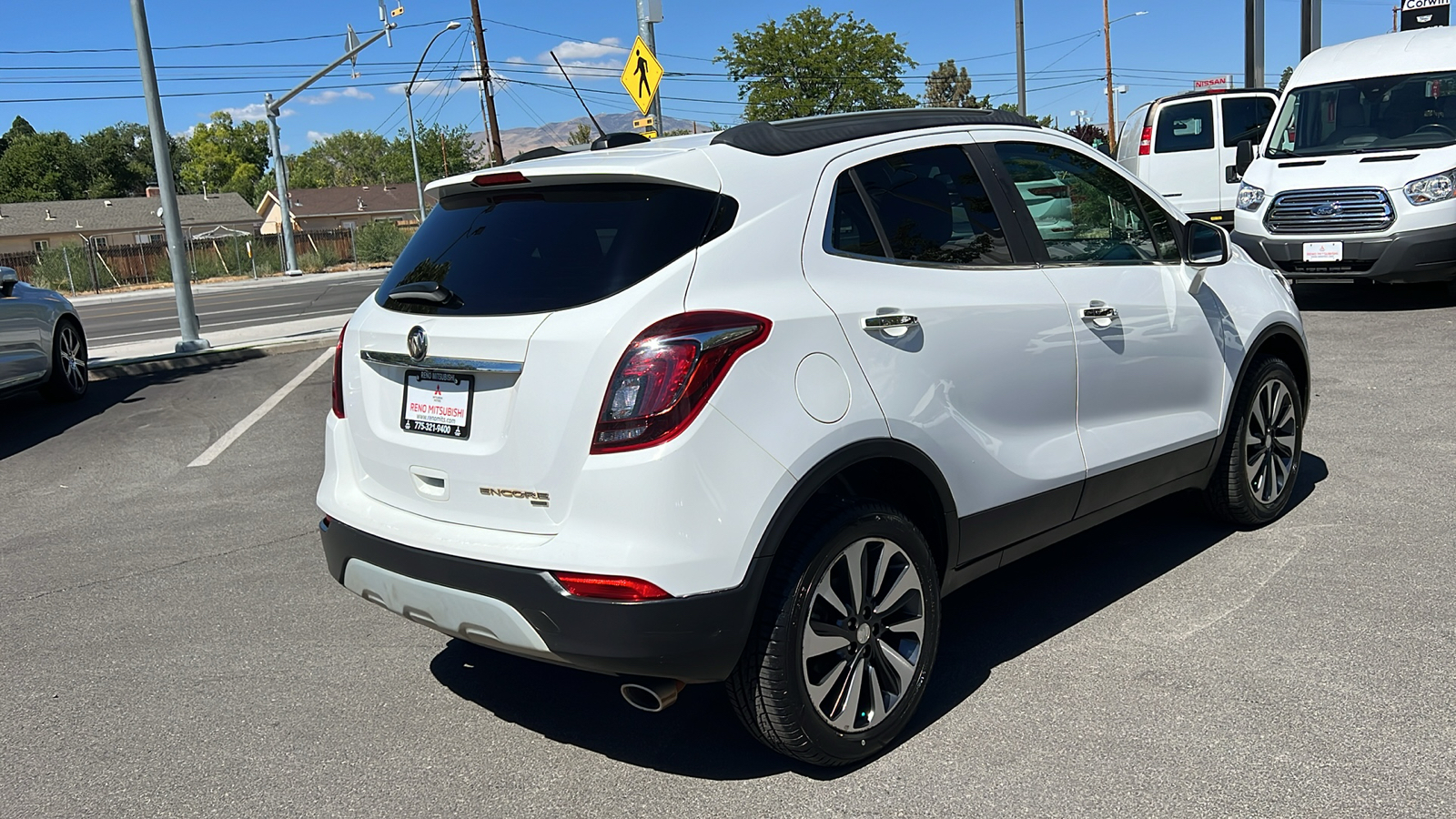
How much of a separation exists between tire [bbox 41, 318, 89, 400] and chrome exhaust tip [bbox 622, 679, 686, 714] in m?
8.91

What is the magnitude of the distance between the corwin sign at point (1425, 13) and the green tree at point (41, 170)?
101 metres

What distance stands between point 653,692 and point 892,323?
4.02ft

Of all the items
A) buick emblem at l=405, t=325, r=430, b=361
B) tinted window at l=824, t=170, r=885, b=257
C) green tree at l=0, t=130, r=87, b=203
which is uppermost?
green tree at l=0, t=130, r=87, b=203

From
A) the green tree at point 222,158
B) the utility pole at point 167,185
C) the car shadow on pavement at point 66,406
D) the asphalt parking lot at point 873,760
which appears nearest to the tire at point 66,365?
the car shadow on pavement at point 66,406

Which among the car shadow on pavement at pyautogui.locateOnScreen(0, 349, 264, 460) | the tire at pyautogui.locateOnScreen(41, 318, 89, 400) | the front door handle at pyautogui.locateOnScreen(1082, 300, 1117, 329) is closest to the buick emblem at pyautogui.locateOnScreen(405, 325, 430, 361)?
the front door handle at pyautogui.locateOnScreen(1082, 300, 1117, 329)

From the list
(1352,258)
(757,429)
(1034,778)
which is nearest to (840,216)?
(757,429)

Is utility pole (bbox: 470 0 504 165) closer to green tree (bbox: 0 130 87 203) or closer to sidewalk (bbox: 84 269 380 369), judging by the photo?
sidewalk (bbox: 84 269 380 369)

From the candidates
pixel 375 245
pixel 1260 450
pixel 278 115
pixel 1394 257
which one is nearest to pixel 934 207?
pixel 1260 450

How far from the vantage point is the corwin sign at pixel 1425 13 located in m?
23.0

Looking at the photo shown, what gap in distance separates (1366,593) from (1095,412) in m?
1.33

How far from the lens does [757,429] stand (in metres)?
2.92

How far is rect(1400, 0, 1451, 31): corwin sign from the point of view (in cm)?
2295

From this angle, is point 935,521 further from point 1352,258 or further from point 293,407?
point 1352,258

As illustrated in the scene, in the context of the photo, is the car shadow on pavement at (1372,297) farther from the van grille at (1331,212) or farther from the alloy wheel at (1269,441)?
the alloy wheel at (1269,441)
